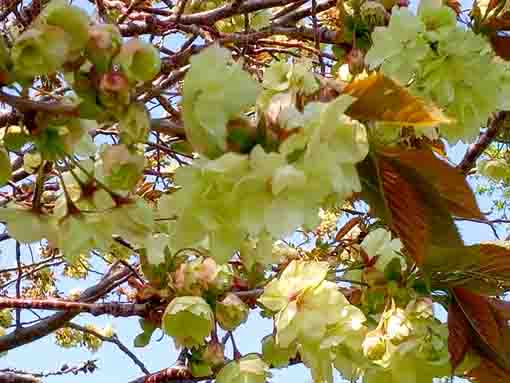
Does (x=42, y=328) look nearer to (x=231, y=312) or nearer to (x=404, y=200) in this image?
(x=231, y=312)

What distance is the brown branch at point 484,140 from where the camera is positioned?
2.33 metres

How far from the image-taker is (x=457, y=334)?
123 cm

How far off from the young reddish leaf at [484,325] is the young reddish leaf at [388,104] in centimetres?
53

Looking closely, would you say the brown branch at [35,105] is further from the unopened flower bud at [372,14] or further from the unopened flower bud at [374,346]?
the unopened flower bud at [372,14]

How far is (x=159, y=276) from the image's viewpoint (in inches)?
57.0

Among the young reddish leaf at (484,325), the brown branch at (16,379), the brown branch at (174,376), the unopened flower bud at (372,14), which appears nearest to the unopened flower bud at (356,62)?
the unopened flower bud at (372,14)

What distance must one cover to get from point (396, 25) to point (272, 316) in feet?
1.88

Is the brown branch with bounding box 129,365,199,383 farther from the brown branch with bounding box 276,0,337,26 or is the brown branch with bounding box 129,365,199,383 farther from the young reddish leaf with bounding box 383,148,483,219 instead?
the brown branch with bounding box 276,0,337,26

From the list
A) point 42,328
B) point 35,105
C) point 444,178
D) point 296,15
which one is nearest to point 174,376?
point 42,328

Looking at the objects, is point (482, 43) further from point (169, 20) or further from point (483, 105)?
point (169, 20)

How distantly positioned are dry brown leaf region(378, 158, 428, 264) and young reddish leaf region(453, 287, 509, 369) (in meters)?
0.32

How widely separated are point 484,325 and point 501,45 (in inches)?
23.1

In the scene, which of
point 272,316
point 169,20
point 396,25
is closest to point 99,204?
→ point 272,316

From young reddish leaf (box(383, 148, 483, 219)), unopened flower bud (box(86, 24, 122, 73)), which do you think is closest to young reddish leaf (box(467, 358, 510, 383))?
young reddish leaf (box(383, 148, 483, 219))
